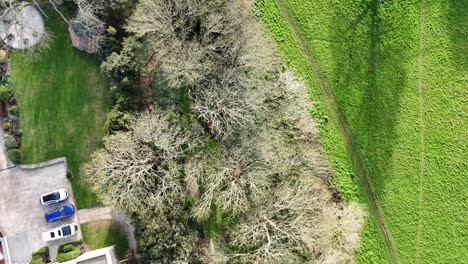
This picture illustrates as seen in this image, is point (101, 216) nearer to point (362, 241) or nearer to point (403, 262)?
point (362, 241)

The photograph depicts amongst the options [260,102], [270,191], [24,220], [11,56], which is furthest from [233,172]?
[11,56]

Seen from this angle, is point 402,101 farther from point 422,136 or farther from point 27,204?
point 27,204

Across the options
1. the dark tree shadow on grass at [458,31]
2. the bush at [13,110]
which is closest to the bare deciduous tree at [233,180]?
the bush at [13,110]

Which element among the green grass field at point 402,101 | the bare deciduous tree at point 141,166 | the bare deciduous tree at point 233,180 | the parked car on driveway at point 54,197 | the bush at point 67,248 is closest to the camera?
the bare deciduous tree at point 141,166

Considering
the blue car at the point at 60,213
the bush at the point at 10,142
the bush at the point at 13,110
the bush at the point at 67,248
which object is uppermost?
the bush at the point at 13,110

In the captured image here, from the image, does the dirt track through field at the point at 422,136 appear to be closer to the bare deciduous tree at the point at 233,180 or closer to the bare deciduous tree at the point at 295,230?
the bare deciduous tree at the point at 295,230

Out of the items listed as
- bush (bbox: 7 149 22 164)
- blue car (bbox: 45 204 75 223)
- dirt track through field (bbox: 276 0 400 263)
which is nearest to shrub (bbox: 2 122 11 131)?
bush (bbox: 7 149 22 164)
